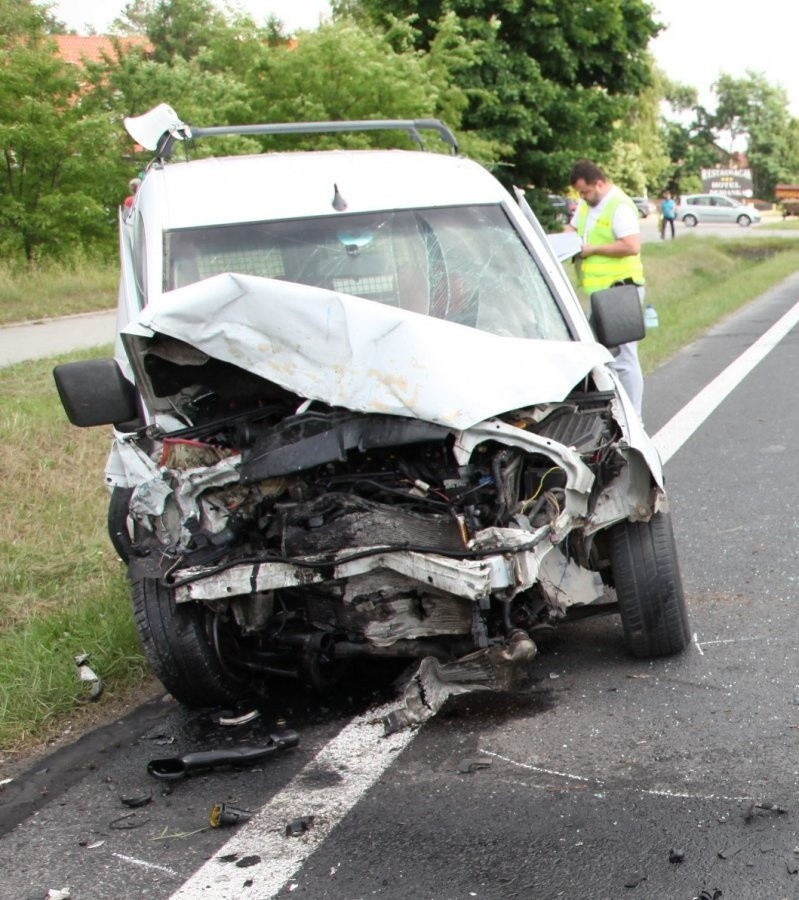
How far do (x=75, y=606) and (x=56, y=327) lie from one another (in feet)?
31.7

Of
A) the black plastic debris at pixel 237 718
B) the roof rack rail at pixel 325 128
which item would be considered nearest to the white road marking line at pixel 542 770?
the black plastic debris at pixel 237 718

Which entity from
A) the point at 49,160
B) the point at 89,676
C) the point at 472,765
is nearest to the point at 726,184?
the point at 49,160

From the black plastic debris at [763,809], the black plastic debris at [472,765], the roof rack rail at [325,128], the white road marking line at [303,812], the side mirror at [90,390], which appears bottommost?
the black plastic debris at [763,809]

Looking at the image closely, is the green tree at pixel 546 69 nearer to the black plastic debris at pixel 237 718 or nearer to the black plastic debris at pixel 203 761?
the black plastic debris at pixel 237 718

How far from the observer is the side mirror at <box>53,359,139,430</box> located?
16.1 feet

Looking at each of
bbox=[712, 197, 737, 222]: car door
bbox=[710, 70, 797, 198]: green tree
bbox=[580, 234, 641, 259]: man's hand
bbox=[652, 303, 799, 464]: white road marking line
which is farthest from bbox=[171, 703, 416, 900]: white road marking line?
bbox=[710, 70, 797, 198]: green tree

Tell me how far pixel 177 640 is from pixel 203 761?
513mm

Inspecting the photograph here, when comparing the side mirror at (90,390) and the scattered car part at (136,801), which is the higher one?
the side mirror at (90,390)

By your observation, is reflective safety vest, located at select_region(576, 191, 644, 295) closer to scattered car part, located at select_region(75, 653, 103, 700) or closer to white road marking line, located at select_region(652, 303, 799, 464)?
white road marking line, located at select_region(652, 303, 799, 464)

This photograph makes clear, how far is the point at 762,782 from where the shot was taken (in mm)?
3775

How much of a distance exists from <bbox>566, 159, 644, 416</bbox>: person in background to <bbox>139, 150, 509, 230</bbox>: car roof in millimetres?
2882

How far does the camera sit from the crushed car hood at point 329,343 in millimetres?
4434

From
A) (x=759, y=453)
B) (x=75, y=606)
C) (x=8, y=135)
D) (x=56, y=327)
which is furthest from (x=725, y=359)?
(x=8, y=135)

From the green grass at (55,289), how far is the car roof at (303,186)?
10331 mm
